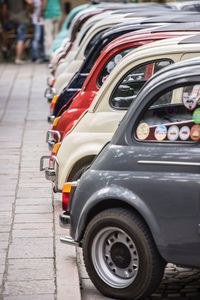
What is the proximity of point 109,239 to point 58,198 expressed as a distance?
358 centimetres

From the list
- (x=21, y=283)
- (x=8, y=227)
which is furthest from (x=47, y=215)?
(x=21, y=283)

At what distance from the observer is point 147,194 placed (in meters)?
7.11

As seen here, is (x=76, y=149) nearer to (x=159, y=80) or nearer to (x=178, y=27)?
(x=178, y=27)

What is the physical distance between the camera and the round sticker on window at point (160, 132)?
7.25 m

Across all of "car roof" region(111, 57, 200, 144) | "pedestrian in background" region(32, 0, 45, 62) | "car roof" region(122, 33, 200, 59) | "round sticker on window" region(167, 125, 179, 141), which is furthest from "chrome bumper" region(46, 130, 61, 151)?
"pedestrian in background" region(32, 0, 45, 62)

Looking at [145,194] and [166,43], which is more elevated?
[166,43]

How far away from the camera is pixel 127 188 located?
23.7 ft

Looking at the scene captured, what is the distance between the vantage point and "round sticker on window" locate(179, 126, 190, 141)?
7.12 meters

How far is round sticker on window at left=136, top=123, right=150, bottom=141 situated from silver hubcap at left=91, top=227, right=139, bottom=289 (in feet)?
2.16

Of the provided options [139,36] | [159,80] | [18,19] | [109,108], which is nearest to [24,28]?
[18,19]

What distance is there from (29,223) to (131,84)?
5.26ft

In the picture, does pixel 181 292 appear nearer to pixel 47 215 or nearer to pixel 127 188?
pixel 127 188

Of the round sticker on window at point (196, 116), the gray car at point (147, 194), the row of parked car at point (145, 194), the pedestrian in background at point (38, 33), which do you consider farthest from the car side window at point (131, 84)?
A: the pedestrian in background at point (38, 33)

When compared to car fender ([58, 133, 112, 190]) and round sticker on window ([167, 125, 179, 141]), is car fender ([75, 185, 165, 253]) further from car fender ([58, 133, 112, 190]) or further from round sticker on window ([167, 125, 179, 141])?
car fender ([58, 133, 112, 190])
